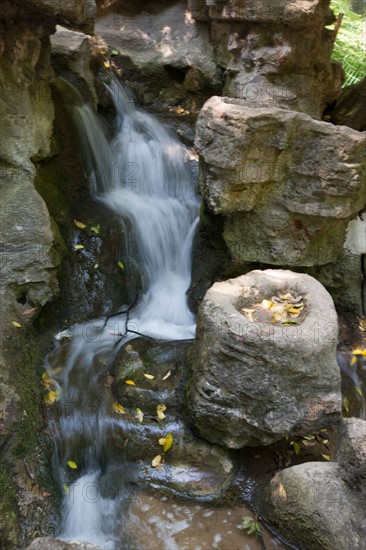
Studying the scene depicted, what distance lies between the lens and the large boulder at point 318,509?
10.3 feet

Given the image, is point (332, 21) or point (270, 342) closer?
point (270, 342)

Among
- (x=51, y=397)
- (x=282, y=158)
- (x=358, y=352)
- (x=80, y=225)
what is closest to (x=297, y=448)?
(x=358, y=352)

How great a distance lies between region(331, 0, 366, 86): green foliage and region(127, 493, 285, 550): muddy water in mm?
8131

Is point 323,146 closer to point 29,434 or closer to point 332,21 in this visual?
point 332,21

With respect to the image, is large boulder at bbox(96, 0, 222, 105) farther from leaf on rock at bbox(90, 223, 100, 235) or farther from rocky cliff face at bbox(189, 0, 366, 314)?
leaf on rock at bbox(90, 223, 100, 235)

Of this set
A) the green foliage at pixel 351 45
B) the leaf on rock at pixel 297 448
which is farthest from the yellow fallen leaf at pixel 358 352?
the green foliage at pixel 351 45

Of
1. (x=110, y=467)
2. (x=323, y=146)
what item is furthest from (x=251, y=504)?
(x=323, y=146)

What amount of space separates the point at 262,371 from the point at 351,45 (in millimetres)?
9407

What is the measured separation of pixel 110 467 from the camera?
383cm

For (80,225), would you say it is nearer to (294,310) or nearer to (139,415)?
(139,415)

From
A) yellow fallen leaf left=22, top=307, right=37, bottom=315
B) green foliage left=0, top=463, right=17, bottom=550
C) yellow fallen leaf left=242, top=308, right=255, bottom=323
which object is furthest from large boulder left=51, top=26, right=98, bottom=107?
green foliage left=0, top=463, right=17, bottom=550

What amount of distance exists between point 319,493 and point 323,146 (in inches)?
118

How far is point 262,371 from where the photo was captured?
3541 millimetres

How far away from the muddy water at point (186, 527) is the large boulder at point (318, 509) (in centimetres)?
20
